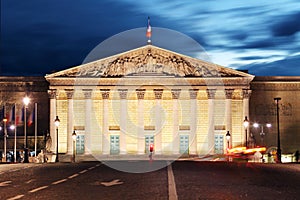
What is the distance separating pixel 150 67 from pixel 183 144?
9475 mm

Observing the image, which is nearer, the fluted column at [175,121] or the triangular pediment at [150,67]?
the triangular pediment at [150,67]

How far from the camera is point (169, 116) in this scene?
71062mm

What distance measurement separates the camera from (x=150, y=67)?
67.8 metres

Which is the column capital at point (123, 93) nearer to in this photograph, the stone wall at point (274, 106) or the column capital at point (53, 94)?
the column capital at point (53, 94)

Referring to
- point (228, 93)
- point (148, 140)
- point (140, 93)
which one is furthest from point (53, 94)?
point (228, 93)

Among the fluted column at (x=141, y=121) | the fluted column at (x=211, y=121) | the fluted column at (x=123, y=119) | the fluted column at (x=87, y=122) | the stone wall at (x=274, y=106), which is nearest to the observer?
the fluted column at (x=123, y=119)

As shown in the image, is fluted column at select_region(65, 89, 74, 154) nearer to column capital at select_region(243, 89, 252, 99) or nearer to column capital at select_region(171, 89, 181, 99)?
column capital at select_region(171, 89, 181, 99)

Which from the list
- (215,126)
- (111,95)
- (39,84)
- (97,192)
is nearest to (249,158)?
(215,126)

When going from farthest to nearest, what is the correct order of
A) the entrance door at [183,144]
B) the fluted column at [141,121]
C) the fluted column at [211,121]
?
the entrance door at [183,144] → the fluted column at [211,121] → the fluted column at [141,121]

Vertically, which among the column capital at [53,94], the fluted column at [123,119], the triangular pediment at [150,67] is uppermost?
the triangular pediment at [150,67]

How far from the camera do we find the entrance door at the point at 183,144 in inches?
2751

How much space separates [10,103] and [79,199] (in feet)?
202

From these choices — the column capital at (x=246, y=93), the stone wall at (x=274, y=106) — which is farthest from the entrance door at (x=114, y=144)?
the stone wall at (x=274, y=106)

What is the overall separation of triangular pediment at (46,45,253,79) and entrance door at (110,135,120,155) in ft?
23.5
